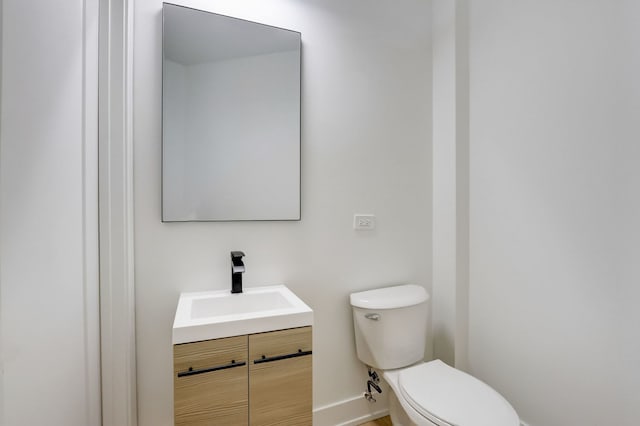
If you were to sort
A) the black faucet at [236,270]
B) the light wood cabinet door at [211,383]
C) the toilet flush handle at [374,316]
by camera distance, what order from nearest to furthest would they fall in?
the light wood cabinet door at [211,383]
the black faucet at [236,270]
the toilet flush handle at [374,316]

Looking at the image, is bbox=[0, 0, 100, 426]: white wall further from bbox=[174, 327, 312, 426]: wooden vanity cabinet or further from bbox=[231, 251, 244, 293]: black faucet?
bbox=[231, 251, 244, 293]: black faucet

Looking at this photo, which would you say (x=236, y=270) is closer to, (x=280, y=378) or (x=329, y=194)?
(x=280, y=378)

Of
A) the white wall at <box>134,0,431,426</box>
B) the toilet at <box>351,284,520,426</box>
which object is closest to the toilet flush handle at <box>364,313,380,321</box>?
the toilet at <box>351,284,520,426</box>

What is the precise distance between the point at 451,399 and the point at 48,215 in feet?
5.00

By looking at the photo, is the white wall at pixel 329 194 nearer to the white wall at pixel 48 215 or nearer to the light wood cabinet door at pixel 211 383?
the white wall at pixel 48 215

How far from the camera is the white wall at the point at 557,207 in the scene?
1173 mm

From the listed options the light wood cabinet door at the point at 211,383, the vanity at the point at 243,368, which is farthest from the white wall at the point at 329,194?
the light wood cabinet door at the point at 211,383

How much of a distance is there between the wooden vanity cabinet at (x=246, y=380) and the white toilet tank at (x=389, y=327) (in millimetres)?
525

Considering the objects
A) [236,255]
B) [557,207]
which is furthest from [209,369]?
[557,207]

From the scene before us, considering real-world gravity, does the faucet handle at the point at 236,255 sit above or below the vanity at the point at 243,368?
above

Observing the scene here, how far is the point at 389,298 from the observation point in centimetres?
160

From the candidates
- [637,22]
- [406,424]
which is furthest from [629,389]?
[637,22]

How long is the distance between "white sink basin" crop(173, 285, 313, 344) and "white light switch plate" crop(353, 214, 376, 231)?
0.54 m

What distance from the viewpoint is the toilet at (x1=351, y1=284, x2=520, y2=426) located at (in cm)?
120
